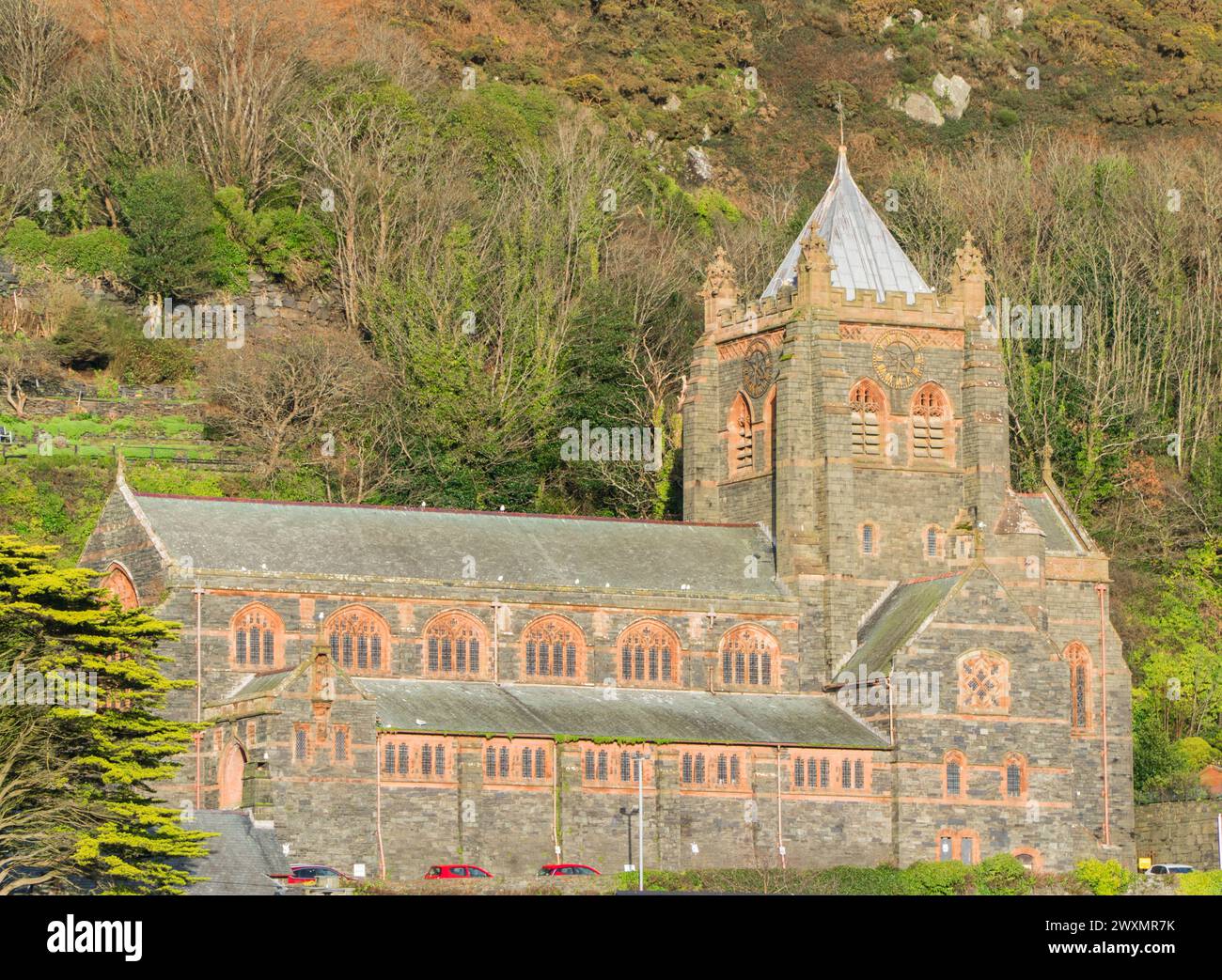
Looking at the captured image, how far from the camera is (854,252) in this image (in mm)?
94688

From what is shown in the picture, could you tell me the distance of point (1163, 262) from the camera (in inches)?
4601

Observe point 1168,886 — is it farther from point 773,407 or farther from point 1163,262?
point 1163,262

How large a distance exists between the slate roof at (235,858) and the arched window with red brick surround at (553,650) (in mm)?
12925

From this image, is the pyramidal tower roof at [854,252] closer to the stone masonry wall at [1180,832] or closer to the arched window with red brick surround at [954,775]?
the arched window with red brick surround at [954,775]

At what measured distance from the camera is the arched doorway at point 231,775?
256ft

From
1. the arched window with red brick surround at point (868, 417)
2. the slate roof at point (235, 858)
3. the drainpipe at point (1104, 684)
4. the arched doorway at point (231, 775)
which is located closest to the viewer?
the slate roof at point (235, 858)

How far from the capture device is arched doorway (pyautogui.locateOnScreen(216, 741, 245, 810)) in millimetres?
78000

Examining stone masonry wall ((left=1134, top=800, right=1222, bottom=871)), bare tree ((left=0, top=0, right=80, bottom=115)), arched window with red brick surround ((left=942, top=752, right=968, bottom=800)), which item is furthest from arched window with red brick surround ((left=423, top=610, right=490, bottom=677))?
bare tree ((left=0, top=0, right=80, bottom=115))

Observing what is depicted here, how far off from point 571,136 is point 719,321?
102 ft

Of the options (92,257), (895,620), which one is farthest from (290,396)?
(895,620)

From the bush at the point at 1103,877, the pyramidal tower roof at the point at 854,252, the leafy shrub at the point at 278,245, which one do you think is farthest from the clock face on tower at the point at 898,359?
the leafy shrub at the point at 278,245

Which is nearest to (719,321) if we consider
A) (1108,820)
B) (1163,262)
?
(1108,820)

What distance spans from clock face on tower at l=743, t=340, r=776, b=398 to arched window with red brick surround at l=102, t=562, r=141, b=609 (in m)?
23.2

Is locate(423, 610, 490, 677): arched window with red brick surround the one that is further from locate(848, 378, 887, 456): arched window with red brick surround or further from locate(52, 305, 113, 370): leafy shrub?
locate(52, 305, 113, 370): leafy shrub
